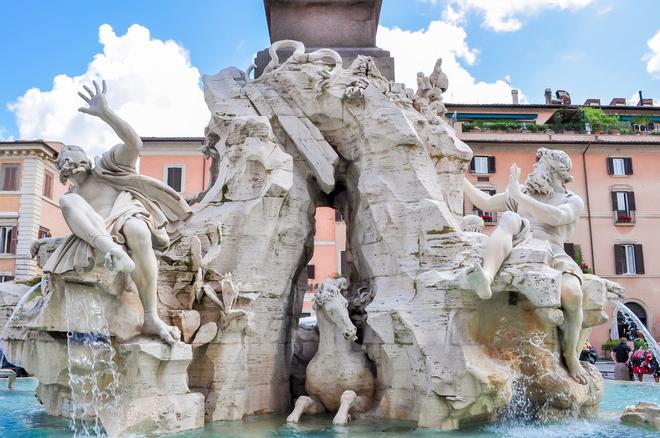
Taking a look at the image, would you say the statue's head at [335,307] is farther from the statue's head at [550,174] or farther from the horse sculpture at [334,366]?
the statue's head at [550,174]

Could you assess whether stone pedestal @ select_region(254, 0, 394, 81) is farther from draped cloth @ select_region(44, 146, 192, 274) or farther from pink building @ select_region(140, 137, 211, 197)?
pink building @ select_region(140, 137, 211, 197)

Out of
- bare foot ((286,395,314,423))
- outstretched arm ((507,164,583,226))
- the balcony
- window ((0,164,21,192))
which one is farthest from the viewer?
the balcony

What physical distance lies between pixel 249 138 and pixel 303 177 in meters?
0.85

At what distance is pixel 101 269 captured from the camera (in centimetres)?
566

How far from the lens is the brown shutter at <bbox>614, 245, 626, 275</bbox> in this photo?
27969mm

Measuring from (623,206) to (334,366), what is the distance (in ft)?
84.7

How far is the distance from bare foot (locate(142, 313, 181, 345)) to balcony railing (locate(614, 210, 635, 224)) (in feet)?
87.4

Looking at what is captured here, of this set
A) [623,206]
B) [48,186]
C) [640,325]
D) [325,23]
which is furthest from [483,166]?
[640,325]

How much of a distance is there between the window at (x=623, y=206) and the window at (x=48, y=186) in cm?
2472

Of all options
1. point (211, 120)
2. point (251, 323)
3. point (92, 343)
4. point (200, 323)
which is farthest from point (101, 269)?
point (211, 120)

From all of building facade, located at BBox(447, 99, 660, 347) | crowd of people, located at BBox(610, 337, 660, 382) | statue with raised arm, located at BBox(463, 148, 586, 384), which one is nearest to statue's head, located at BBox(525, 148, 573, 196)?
statue with raised arm, located at BBox(463, 148, 586, 384)

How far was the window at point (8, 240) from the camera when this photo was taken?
1010 inches

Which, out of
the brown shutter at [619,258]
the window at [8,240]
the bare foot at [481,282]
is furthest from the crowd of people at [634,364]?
the window at [8,240]

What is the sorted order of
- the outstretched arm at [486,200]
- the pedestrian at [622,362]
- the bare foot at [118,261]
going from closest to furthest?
the bare foot at [118,261]
the outstretched arm at [486,200]
the pedestrian at [622,362]
